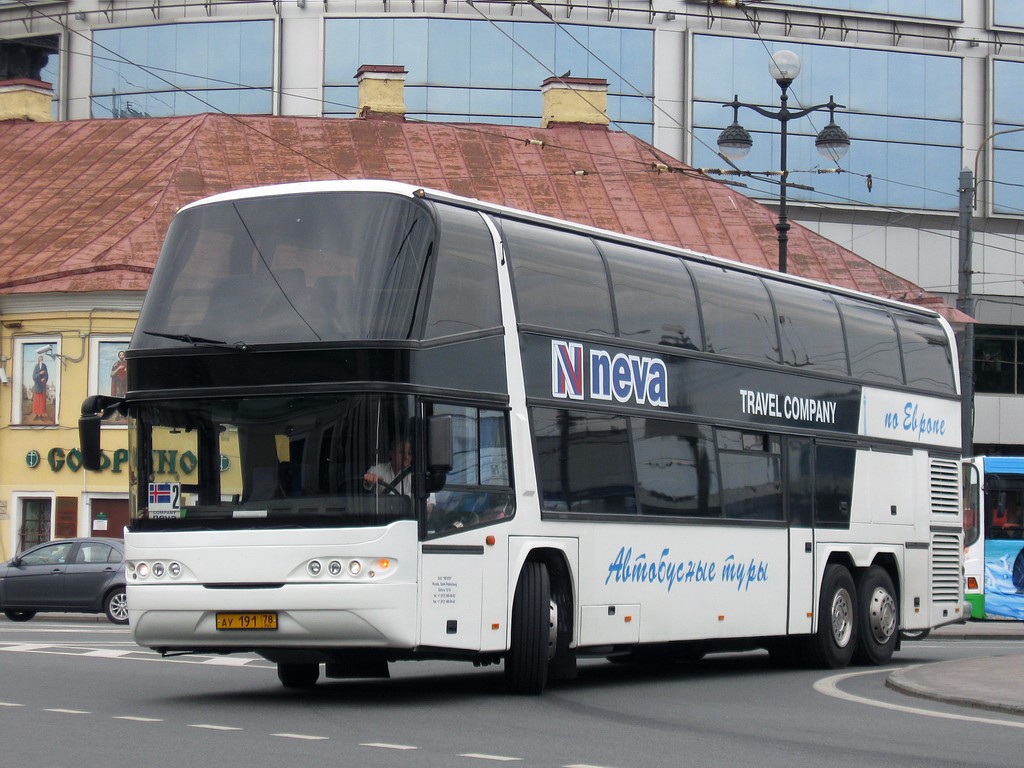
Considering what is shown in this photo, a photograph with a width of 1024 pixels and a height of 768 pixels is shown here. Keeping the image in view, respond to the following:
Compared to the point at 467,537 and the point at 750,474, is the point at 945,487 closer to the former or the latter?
the point at 750,474

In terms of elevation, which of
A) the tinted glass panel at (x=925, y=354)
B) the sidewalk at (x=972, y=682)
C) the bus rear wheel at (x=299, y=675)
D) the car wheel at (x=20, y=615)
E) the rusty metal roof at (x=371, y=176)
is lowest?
the car wheel at (x=20, y=615)

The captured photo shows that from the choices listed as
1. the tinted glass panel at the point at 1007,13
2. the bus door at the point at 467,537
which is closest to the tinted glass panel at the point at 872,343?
the bus door at the point at 467,537

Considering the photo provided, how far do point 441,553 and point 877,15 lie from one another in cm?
5298

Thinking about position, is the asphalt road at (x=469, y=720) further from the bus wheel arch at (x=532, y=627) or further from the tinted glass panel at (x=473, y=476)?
the tinted glass panel at (x=473, y=476)

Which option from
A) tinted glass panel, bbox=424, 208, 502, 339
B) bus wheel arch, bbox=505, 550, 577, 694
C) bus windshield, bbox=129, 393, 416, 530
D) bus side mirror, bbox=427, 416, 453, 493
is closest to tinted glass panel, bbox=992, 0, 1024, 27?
tinted glass panel, bbox=424, 208, 502, 339

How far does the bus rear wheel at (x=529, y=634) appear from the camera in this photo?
13.9 meters

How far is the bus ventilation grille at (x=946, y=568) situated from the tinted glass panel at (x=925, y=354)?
182 cm

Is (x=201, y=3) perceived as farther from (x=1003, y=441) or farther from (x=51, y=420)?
(x=1003, y=441)

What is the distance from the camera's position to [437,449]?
13.1 m

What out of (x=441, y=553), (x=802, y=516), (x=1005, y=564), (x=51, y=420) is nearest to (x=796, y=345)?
(x=802, y=516)

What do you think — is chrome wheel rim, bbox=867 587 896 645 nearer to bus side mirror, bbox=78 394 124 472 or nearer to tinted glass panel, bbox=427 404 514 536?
tinted glass panel, bbox=427 404 514 536

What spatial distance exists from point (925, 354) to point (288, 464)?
1078cm

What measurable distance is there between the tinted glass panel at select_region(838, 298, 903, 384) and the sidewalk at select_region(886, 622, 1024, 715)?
131 inches

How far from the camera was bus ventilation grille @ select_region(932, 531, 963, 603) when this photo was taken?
2094 centimetres
